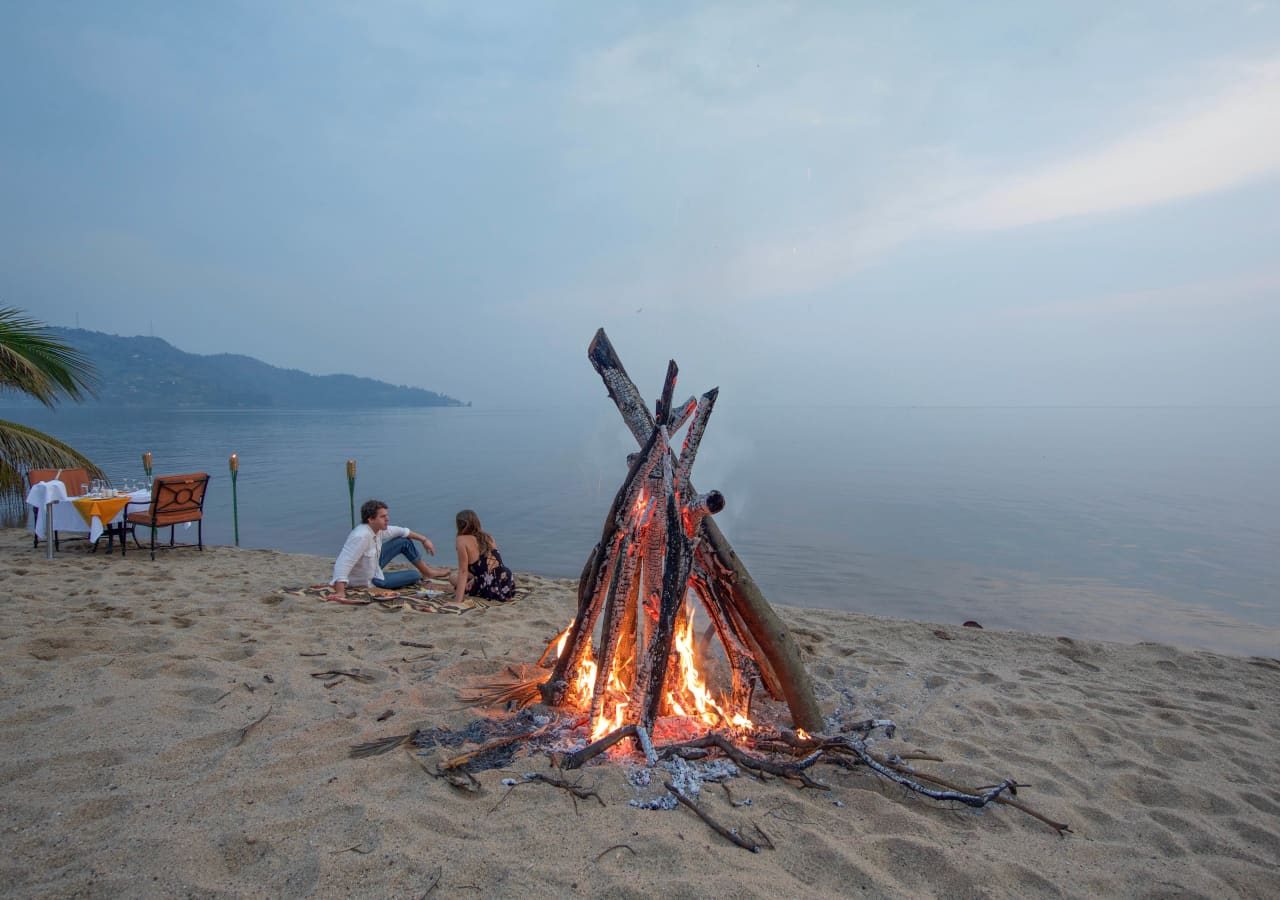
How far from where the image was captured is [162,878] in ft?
8.37

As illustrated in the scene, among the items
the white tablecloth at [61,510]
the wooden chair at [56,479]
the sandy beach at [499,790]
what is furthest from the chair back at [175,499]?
the sandy beach at [499,790]

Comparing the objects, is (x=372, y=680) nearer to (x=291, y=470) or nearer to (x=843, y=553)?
(x=843, y=553)

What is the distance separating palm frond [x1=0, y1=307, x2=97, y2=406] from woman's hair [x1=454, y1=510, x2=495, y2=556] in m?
8.17

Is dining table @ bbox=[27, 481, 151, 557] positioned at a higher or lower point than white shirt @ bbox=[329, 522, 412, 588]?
higher

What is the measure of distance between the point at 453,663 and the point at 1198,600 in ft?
42.1

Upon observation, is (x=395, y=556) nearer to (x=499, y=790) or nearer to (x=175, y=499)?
(x=175, y=499)

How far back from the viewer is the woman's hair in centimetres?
766

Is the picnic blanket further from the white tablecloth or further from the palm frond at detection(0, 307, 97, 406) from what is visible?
the palm frond at detection(0, 307, 97, 406)

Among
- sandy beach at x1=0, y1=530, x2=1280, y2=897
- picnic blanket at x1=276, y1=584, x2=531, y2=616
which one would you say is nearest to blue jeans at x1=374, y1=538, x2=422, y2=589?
picnic blanket at x1=276, y1=584, x2=531, y2=616

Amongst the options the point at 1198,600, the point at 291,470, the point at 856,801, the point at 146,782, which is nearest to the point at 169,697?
the point at 146,782

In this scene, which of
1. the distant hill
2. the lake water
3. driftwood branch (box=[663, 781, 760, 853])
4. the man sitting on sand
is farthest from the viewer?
the distant hill

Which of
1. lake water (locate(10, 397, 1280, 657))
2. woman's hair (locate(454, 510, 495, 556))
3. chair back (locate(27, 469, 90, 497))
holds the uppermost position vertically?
chair back (locate(27, 469, 90, 497))

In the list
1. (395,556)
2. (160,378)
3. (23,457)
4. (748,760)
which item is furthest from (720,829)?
(160,378)

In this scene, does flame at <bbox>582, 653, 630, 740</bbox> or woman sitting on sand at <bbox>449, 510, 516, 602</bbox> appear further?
woman sitting on sand at <bbox>449, 510, 516, 602</bbox>
